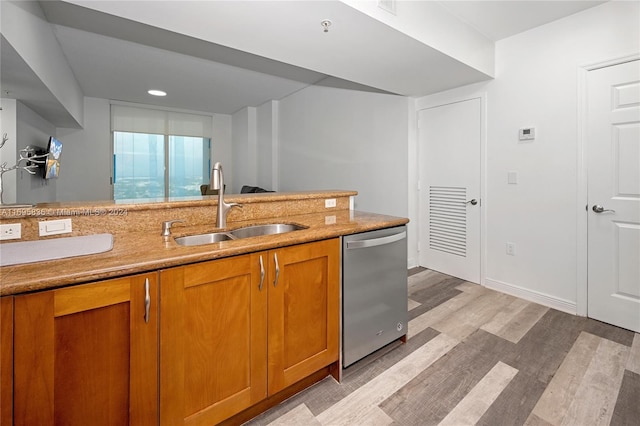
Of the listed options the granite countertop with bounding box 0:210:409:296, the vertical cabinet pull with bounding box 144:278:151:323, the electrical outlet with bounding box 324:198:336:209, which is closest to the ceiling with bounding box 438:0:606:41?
the electrical outlet with bounding box 324:198:336:209

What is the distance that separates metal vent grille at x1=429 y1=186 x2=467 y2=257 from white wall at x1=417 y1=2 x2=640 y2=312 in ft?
0.83

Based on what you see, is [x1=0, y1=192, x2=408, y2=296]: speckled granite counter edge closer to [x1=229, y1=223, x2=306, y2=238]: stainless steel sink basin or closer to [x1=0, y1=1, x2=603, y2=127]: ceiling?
[x1=229, y1=223, x2=306, y2=238]: stainless steel sink basin

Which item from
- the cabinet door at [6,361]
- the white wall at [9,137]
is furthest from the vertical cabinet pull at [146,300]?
the white wall at [9,137]

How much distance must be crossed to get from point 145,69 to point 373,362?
4634 mm

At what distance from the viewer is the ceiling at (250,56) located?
86.0 inches

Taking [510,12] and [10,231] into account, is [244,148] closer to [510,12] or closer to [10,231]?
[510,12]

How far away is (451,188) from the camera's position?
11.2ft

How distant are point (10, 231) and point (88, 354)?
2.56ft

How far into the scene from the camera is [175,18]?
1.94 metres

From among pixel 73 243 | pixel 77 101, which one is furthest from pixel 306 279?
pixel 77 101

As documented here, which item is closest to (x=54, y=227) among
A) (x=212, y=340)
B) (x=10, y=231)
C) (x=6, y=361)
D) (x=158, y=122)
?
(x=10, y=231)

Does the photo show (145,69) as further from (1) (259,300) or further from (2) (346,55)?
(1) (259,300)

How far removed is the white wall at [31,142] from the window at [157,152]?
1.25 m

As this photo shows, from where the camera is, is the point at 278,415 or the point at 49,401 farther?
the point at 278,415
